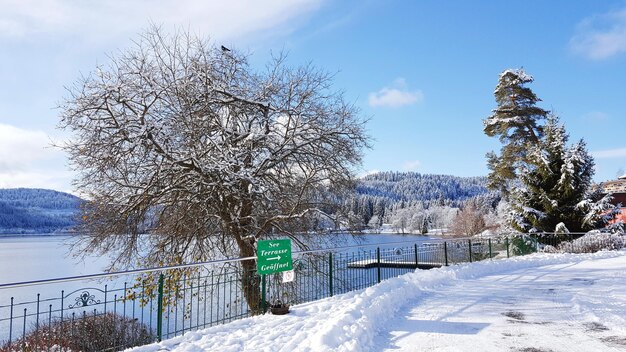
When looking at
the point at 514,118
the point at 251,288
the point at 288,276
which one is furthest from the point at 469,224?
the point at 288,276

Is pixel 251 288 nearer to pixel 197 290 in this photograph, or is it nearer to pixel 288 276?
pixel 288 276

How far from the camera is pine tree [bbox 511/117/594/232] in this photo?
2362 centimetres

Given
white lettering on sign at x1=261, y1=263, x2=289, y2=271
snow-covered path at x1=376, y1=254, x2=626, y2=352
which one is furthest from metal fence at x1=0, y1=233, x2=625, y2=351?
snow-covered path at x1=376, y1=254, x2=626, y2=352

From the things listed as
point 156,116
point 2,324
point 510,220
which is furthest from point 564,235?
point 2,324

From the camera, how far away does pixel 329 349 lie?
558 centimetres

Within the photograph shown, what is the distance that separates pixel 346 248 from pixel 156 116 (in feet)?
21.4

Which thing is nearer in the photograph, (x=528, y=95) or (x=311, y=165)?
(x=311, y=165)

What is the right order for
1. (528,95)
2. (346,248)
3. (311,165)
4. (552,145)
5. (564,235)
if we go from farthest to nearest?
(528,95), (552,145), (564,235), (311,165), (346,248)

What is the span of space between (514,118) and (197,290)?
25.9 meters

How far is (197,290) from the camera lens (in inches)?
484

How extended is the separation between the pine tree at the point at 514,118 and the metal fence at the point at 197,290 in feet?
26.3

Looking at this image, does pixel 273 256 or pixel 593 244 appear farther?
pixel 593 244

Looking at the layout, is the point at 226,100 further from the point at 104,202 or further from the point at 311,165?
the point at 104,202

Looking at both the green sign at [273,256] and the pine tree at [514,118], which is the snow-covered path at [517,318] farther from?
the pine tree at [514,118]
